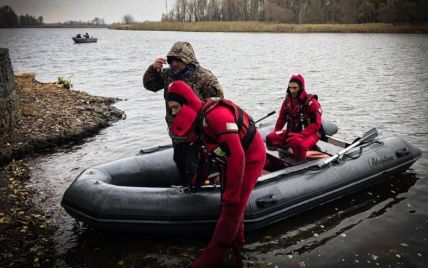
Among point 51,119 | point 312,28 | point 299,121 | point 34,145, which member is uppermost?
point 312,28

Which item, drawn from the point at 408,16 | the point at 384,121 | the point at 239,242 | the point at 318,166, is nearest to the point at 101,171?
the point at 239,242

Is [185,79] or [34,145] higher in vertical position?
[185,79]

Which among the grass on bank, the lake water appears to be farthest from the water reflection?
the grass on bank

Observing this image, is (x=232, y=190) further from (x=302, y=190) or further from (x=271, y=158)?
(x=271, y=158)

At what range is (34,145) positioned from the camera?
781cm

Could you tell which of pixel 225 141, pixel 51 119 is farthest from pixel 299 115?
pixel 51 119

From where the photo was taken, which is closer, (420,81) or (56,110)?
(56,110)

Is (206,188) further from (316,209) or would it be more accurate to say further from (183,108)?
(316,209)

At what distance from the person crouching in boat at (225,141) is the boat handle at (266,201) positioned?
1127 mm

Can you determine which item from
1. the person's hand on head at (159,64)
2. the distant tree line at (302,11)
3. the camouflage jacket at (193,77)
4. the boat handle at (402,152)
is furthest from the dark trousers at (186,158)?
the distant tree line at (302,11)

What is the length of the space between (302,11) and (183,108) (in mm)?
71747

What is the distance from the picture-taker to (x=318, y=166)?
17.8 feet

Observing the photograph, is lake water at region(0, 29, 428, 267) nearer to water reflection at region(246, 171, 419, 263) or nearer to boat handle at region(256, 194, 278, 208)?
water reflection at region(246, 171, 419, 263)

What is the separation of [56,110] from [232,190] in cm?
766
